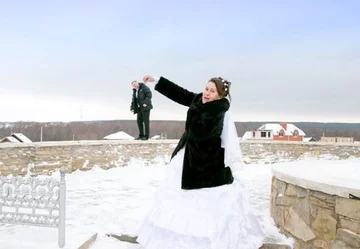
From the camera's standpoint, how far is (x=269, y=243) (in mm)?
3135

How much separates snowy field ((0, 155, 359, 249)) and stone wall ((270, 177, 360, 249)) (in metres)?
0.20

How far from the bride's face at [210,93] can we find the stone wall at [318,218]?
1.12 metres

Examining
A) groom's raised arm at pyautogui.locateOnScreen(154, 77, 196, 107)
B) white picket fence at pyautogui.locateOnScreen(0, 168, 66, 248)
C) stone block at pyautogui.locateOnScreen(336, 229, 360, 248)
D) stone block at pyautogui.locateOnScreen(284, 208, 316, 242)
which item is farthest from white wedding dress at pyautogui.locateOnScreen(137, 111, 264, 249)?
white picket fence at pyautogui.locateOnScreen(0, 168, 66, 248)

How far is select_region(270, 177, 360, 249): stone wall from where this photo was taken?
8.42ft

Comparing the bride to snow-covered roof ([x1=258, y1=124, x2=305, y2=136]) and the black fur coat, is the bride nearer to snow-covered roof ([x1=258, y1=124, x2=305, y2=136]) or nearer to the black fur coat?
the black fur coat

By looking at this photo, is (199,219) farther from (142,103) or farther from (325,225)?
(142,103)

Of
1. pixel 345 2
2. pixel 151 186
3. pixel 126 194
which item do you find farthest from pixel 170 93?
pixel 345 2

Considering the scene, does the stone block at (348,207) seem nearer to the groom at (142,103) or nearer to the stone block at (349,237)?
the stone block at (349,237)

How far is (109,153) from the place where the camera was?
8.12m

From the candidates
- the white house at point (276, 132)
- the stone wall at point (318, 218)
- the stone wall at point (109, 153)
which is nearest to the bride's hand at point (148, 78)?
the stone wall at point (318, 218)

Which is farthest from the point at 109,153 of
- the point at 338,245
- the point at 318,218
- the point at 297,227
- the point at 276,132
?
the point at 276,132

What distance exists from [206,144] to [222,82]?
21.2 inches

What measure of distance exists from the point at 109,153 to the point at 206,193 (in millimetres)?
5619

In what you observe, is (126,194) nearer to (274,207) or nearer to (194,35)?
(274,207)
